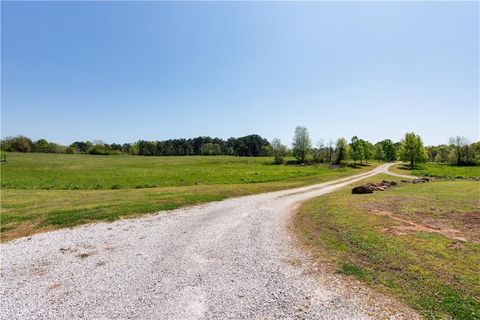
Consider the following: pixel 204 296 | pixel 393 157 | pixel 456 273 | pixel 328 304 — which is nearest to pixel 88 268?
pixel 204 296

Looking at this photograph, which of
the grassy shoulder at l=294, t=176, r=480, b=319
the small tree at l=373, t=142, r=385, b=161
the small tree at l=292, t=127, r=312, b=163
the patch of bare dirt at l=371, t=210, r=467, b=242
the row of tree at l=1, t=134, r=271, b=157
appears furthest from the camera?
the row of tree at l=1, t=134, r=271, b=157

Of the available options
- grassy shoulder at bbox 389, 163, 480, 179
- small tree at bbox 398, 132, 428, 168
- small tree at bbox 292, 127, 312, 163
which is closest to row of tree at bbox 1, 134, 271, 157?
small tree at bbox 292, 127, 312, 163

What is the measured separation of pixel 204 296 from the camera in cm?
746

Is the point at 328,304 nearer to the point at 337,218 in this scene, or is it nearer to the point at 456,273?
the point at 456,273

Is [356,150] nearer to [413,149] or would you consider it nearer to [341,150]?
[341,150]

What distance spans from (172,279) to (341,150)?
88.1m

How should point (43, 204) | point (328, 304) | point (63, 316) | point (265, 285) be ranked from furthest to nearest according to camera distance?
point (43, 204) < point (265, 285) < point (328, 304) < point (63, 316)

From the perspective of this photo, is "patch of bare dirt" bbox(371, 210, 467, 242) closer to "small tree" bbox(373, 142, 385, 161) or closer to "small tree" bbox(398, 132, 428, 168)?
"small tree" bbox(398, 132, 428, 168)

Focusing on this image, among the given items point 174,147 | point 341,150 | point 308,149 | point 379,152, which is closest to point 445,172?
point 341,150

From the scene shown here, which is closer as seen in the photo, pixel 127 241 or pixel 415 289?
pixel 415 289

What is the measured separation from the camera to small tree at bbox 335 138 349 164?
8725 centimetres

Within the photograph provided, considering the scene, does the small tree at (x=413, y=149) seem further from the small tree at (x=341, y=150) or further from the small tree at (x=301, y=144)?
the small tree at (x=301, y=144)

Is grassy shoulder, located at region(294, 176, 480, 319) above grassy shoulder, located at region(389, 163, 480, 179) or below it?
below

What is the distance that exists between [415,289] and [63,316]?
962 centimetres
